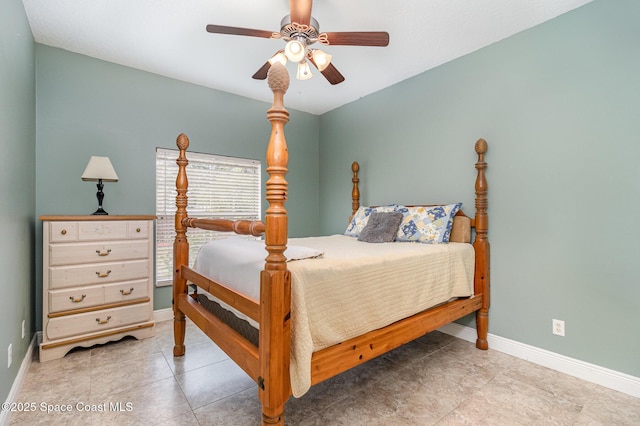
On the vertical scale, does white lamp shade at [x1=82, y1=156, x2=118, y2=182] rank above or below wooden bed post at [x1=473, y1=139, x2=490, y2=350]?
above

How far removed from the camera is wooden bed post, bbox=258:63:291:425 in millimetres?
1260

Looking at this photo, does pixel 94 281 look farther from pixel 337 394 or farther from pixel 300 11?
pixel 300 11

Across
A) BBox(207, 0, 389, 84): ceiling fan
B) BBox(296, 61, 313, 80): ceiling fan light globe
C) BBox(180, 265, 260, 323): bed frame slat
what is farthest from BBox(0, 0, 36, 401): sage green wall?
BBox(296, 61, 313, 80): ceiling fan light globe

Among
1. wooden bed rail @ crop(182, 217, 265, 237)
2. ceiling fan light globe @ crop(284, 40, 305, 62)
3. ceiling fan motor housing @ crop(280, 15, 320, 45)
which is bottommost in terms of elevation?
wooden bed rail @ crop(182, 217, 265, 237)

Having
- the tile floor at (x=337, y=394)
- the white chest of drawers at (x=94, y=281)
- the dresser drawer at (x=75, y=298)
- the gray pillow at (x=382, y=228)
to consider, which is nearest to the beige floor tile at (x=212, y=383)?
the tile floor at (x=337, y=394)

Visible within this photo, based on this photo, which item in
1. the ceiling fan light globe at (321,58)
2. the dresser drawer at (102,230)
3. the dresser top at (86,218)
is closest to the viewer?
the ceiling fan light globe at (321,58)

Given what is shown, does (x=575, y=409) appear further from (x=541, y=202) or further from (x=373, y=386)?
(x=541, y=202)

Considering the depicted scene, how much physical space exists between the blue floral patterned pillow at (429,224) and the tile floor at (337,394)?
95 cm

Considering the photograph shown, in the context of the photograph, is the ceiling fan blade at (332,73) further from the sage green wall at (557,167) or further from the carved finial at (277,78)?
the sage green wall at (557,167)

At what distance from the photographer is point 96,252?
2453 millimetres

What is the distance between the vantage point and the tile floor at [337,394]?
5.41 feet

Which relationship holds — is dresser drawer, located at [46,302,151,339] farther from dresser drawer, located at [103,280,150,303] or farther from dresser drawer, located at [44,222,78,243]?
dresser drawer, located at [44,222,78,243]

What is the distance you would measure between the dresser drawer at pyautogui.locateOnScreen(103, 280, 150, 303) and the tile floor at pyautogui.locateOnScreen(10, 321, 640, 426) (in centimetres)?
42

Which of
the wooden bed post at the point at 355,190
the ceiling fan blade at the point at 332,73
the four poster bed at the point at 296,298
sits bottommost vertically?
the four poster bed at the point at 296,298
